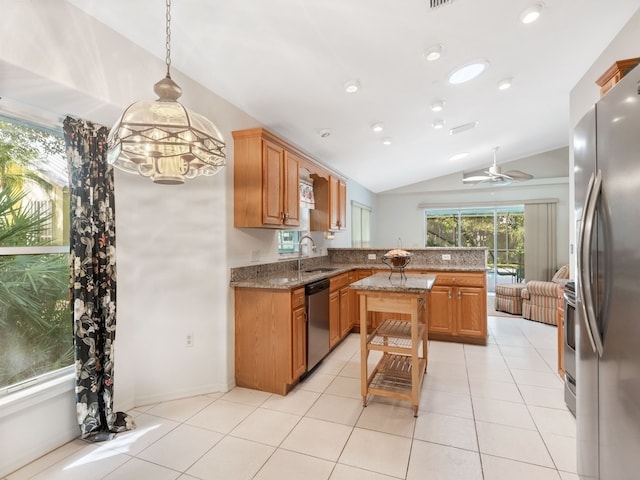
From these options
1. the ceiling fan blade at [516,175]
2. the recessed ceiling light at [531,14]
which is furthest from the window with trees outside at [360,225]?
the recessed ceiling light at [531,14]

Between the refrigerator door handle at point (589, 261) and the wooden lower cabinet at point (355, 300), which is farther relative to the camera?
the wooden lower cabinet at point (355, 300)

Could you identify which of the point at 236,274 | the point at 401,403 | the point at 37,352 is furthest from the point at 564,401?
the point at 37,352

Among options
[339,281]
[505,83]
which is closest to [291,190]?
[339,281]

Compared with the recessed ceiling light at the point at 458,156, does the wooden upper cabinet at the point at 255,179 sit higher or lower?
lower

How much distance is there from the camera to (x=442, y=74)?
9.76 feet

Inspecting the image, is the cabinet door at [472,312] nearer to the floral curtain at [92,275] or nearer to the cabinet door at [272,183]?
the cabinet door at [272,183]

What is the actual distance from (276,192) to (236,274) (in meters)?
0.88

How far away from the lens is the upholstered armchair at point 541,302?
16.3 feet

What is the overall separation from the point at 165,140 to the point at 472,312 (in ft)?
12.9

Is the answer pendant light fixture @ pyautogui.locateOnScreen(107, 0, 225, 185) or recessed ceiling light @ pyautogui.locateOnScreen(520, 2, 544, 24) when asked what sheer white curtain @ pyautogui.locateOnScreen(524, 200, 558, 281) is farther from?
pendant light fixture @ pyautogui.locateOnScreen(107, 0, 225, 185)

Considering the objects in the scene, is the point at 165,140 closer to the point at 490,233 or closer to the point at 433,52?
the point at 433,52

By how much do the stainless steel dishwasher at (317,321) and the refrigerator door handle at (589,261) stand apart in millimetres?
2112

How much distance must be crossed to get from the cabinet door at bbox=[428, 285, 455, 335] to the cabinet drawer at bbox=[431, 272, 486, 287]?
8 centimetres

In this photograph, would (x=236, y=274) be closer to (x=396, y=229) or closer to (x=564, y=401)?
(x=564, y=401)
